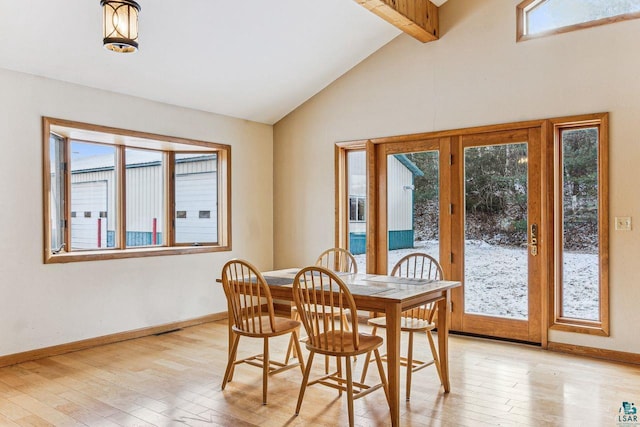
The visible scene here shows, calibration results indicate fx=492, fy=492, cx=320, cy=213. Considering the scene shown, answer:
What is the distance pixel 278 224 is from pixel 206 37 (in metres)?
2.62

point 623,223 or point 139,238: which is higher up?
point 623,223

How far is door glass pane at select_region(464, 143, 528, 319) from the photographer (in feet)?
15.0

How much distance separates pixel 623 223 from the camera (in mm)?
3996

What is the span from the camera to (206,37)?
170 inches

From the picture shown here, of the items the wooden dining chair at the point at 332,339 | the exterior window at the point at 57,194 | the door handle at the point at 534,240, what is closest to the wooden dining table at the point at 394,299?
the wooden dining chair at the point at 332,339

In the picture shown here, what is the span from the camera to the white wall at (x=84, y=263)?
157 inches

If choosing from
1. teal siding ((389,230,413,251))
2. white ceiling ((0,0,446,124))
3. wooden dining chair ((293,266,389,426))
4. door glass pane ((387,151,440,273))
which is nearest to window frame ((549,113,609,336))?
door glass pane ((387,151,440,273))

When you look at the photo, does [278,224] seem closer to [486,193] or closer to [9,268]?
[486,193]

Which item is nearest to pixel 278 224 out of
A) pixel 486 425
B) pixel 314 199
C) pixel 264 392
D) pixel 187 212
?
pixel 314 199

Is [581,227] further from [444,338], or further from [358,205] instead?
[358,205]

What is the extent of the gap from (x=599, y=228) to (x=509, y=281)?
0.91 meters

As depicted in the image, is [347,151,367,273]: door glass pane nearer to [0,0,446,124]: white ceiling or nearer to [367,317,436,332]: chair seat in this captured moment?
[0,0,446,124]: white ceiling

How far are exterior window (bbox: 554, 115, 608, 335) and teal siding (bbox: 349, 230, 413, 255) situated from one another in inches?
57.8

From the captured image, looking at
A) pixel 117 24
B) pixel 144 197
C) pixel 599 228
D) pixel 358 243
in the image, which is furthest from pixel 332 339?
pixel 144 197
